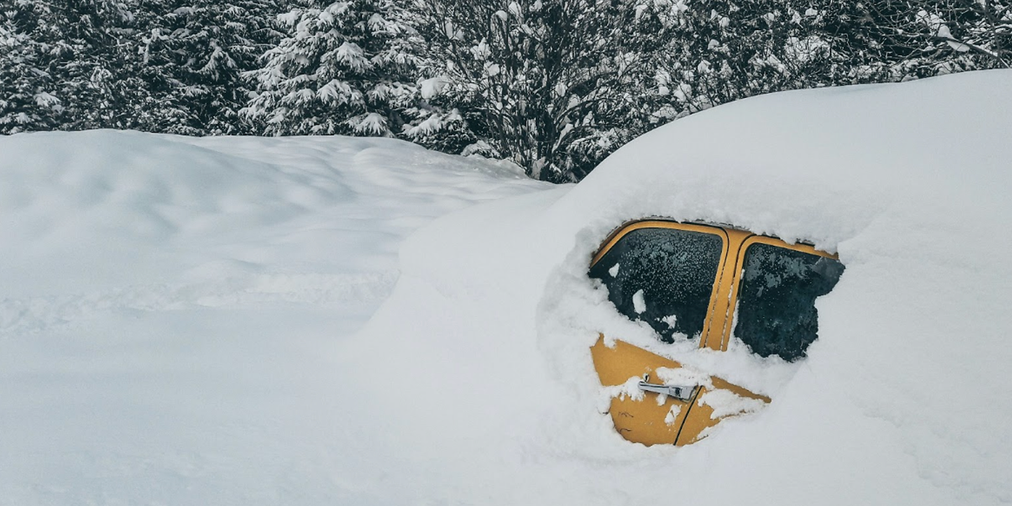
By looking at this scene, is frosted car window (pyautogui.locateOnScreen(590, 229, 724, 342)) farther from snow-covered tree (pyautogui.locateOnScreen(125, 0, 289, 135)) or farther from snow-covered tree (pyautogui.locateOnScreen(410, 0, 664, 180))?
snow-covered tree (pyautogui.locateOnScreen(125, 0, 289, 135))

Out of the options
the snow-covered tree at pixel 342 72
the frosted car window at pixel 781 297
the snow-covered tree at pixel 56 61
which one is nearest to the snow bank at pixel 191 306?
the frosted car window at pixel 781 297

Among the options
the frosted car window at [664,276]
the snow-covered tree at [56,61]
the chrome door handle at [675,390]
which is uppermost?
the frosted car window at [664,276]

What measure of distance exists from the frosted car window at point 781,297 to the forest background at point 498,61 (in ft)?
25.3

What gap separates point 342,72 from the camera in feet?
62.8

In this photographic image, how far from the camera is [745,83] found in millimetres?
13164

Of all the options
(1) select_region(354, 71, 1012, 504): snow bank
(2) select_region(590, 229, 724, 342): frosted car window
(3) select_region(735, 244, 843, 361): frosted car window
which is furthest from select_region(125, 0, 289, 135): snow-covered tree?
(3) select_region(735, 244, 843, 361): frosted car window

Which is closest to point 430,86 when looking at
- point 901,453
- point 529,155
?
point 529,155

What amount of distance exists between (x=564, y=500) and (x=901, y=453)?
1.16 metres

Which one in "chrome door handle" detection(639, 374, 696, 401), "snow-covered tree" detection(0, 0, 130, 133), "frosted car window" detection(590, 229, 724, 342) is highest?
"frosted car window" detection(590, 229, 724, 342)

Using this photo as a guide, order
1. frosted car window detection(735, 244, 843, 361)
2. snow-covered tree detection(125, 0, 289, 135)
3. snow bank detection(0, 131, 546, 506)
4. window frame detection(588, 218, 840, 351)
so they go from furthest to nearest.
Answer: snow-covered tree detection(125, 0, 289, 135) → snow bank detection(0, 131, 546, 506) → window frame detection(588, 218, 840, 351) → frosted car window detection(735, 244, 843, 361)

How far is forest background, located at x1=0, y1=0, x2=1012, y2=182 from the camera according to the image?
35.8ft

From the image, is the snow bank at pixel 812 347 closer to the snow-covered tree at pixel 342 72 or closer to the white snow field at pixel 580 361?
the white snow field at pixel 580 361

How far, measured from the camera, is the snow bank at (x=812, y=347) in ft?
6.13

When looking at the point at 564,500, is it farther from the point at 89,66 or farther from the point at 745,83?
the point at 89,66
